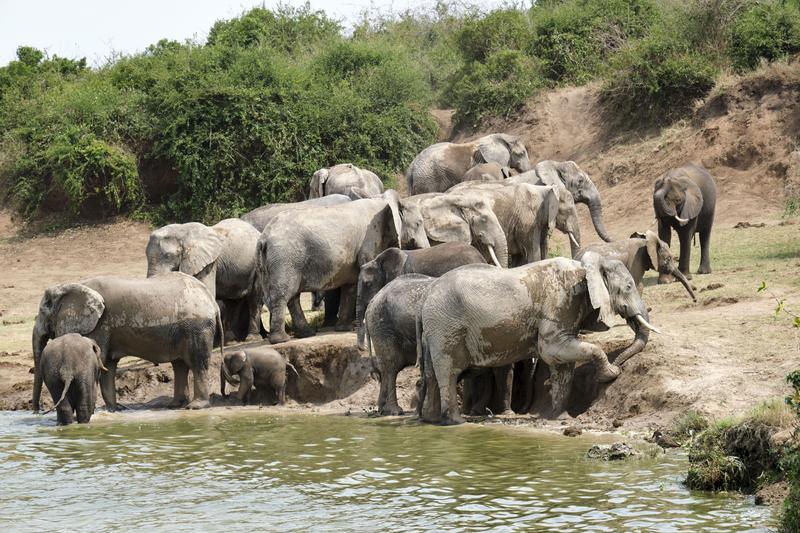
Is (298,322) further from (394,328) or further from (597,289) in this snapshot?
(597,289)

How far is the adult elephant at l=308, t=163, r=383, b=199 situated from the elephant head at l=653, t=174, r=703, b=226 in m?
5.18

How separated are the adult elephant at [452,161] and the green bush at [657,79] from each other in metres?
6.25

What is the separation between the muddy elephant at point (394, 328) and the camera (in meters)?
13.5

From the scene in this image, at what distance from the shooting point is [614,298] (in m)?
13.0

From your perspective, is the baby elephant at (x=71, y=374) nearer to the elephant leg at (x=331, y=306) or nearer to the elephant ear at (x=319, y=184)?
the elephant leg at (x=331, y=306)

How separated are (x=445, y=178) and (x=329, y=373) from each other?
8.55 meters

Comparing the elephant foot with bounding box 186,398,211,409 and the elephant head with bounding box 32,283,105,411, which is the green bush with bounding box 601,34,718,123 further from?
the elephant head with bounding box 32,283,105,411

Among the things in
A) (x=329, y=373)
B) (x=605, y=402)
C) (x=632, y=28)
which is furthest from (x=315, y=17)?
(x=605, y=402)

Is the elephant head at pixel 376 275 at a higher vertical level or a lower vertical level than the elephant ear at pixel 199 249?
lower

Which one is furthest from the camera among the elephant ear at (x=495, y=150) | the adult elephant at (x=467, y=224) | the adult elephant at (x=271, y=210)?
the elephant ear at (x=495, y=150)

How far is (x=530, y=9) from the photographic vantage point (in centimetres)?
3872

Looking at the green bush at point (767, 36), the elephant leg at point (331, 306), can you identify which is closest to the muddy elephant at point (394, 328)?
the elephant leg at point (331, 306)

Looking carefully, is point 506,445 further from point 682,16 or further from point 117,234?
point 682,16

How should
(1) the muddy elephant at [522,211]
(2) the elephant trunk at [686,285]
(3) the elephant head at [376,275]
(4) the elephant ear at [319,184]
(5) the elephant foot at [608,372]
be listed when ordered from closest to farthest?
(5) the elephant foot at [608,372] → (3) the elephant head at [376,275] → (2) the elephant trunk at [686,285] → (1) the muddy elephant at [522,211] → (4) the elephant ear at [319,184]
